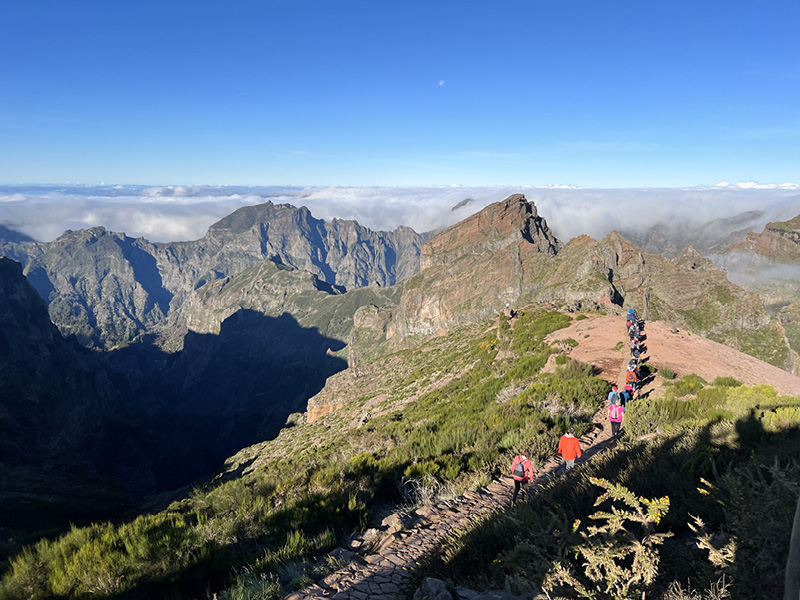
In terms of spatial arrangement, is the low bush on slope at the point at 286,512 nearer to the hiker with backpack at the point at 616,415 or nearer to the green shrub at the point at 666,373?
the hiker with backpack at the point at 616,415

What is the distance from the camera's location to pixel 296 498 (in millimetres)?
11031

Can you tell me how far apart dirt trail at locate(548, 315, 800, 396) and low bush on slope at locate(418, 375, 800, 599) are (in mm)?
11359

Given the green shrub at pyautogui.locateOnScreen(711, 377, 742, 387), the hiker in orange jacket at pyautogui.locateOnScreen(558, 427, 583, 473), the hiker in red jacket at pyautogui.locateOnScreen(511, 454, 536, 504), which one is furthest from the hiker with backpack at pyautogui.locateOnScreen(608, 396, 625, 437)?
the green shrub at pyautogui.locateOnScreen(711, 377, 742, 387)

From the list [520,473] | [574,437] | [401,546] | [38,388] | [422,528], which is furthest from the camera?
[38,388]

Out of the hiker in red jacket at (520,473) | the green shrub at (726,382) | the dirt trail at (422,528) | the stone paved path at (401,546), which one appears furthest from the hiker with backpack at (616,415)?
the green shrub at (726,382)

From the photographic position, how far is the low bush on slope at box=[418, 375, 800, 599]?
407 centimetres

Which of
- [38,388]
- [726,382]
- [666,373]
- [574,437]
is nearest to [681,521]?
[574,437]

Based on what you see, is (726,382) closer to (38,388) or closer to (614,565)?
(614,565)

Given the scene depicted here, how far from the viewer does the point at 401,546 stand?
7.88 meters

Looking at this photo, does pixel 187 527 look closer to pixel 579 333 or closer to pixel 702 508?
pixel 702 508

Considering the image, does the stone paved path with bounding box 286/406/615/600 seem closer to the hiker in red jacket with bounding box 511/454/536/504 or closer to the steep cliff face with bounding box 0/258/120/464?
the hiker in red jacket with bounding box 511/454/536/504

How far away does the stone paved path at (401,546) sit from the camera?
644cm

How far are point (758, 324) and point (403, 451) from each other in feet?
460

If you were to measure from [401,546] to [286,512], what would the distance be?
3.56m
